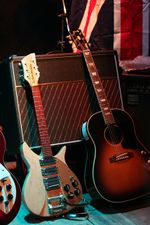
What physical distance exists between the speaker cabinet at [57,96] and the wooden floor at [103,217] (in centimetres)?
43

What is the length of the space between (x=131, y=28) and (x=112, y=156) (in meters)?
1.06

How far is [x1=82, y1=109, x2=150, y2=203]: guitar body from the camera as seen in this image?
2.38m

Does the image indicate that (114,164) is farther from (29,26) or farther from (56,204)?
(29,26)

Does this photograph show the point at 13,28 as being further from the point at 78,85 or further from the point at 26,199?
the point at 26,199

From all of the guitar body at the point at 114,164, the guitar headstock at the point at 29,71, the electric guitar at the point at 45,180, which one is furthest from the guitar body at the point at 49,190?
the guitar headstock at the point at 29,71

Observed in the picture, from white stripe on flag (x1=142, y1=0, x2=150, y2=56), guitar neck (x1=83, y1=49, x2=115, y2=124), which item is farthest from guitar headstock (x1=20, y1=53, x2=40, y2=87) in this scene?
white stripe on flag (x1=142, y1=0, x2=150, y2=56)

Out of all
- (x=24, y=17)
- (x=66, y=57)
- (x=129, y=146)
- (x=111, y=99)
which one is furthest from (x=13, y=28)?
(x=129, y=146)

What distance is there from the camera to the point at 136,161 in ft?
8.20

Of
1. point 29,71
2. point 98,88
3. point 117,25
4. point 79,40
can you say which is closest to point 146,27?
point 117,25

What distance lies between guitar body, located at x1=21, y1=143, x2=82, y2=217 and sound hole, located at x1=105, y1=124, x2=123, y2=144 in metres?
0.33

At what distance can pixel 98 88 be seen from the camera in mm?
2594

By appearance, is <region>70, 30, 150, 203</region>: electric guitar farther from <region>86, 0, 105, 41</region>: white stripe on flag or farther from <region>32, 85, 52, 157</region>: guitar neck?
<region>86, 0, 105, 41</region>: white stripe on flag

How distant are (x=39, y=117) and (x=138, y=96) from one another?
2.48 feet

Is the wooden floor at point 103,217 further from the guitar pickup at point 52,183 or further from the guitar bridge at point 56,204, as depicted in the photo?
the guitar pickup at point 52,183
